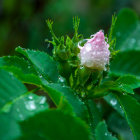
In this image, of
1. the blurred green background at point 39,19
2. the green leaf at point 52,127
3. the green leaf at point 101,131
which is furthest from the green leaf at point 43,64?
the blurred green background at point 39,19

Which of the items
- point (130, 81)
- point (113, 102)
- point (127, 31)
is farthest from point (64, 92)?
point (127, 31)

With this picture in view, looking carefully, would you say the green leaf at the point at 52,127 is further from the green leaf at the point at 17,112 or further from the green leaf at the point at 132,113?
the green leaf at the point at 132,113

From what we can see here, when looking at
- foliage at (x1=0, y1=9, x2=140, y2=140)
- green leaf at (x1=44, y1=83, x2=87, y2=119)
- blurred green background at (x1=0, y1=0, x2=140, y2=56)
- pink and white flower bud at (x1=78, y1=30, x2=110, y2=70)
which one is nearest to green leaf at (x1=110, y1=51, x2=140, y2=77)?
foliage at (x1=0, y1=9, x2=140, y2=140)

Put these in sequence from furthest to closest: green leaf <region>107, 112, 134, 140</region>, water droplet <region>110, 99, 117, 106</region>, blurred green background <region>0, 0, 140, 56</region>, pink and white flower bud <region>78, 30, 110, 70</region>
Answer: blurred green background <region>0, 0, 140, 56</region> → green leaf <region>107, 112, 134, 140</region> → water droplet <region>110, 99, 117, 106</region> → pink and white flower bud <region>78, 30, 110, 70</region>

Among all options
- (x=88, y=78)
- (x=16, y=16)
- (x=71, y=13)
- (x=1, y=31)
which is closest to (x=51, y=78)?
(x=88, y=78)

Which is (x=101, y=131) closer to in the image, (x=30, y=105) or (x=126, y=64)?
(x=30, y=105)

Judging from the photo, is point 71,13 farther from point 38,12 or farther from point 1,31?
point 1,31

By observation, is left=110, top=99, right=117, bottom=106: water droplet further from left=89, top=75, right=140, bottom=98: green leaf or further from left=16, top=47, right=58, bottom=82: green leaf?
left=16, top=47, right=58, bottom=82: green leaf
